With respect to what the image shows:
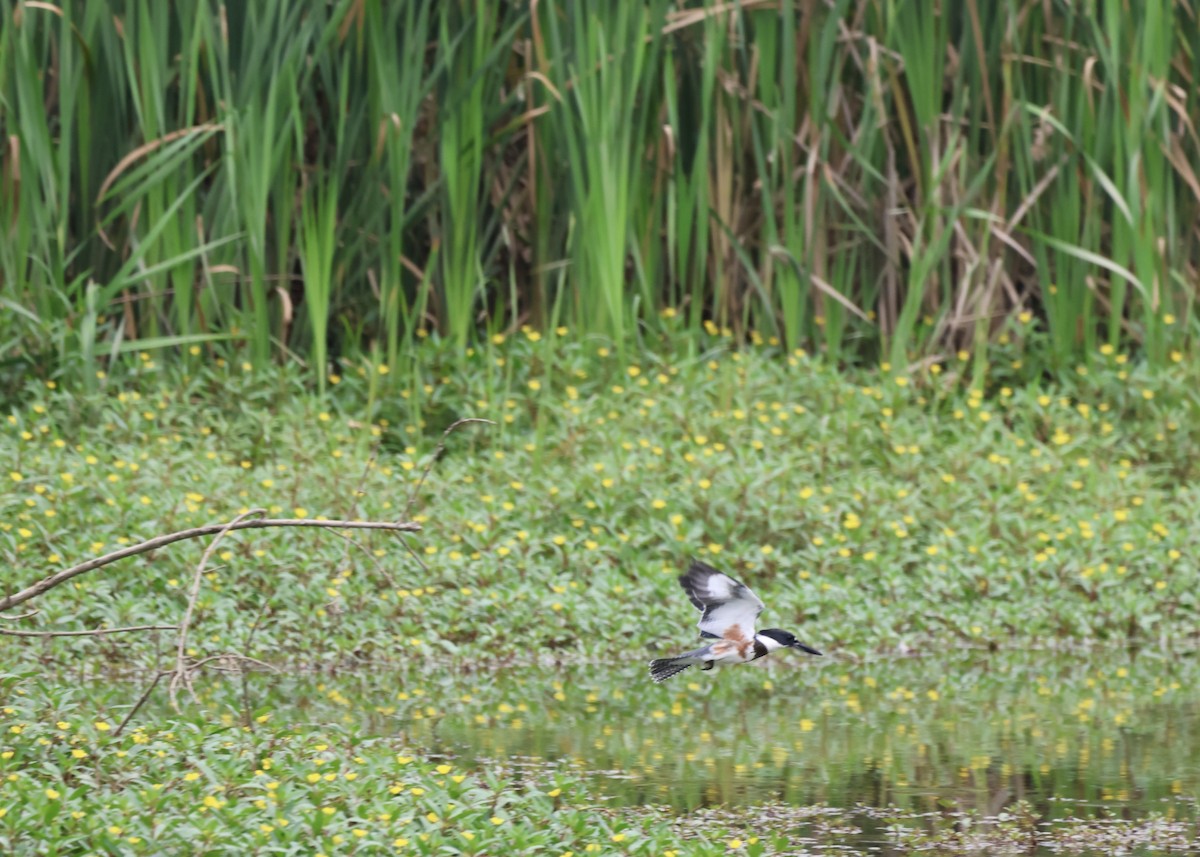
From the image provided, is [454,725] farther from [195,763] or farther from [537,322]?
[537,322]

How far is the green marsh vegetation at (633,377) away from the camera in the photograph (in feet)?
20.6

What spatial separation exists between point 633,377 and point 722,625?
12.0 ft

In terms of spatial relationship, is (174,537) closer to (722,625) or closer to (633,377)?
(722,625)

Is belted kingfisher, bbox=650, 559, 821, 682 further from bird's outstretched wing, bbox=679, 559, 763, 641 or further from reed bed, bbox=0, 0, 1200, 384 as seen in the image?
reed bed, bbox=0, 0, 1200, 384

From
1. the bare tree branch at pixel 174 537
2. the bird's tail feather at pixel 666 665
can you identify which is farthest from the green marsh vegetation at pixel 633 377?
the bare tree branch at pixel 174 537

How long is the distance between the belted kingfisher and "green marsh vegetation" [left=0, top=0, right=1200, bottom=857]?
36cm

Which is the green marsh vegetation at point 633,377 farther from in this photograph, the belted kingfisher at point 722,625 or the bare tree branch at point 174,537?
the bare tree branch at point 174,537

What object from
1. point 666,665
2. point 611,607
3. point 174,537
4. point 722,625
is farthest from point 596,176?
point 174,537

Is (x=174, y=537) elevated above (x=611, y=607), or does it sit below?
above

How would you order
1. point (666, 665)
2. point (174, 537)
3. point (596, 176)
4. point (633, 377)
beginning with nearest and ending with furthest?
1. point (174, 537)
2. point (666, 665)
3. point (596, 176)
4. point (633, 377)

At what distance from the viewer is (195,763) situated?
445cm

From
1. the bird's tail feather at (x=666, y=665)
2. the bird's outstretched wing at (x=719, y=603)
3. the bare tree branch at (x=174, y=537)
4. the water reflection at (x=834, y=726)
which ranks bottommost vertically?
the water reflection at (x=834, y=726)

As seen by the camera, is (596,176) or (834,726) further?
(596,176)

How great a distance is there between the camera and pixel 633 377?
8.85 meters
